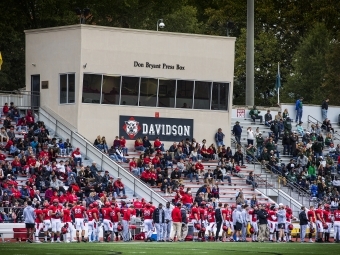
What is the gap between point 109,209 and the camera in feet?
130

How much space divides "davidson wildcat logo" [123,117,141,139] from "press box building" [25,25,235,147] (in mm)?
46

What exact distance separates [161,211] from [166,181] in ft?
19.9

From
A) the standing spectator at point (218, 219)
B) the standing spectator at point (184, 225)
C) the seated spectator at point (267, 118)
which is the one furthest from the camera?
the seated spectator at point (267, 118)

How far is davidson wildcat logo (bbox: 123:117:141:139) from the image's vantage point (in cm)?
5053

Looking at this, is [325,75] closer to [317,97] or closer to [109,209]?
[317,97]

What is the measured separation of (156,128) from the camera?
168 feet

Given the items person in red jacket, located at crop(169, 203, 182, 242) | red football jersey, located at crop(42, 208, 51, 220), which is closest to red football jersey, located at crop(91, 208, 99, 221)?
red football jersey, located at crop(42, 208, 51, 220)

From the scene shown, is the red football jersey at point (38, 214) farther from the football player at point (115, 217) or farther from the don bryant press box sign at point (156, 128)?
the don bryant press box sign at point (156, 128)

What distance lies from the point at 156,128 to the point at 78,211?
13.1 meters

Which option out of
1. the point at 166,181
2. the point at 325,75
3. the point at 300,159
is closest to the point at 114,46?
the point at 166,181

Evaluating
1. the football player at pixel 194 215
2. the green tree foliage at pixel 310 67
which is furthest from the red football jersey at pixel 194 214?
the green tree foliage at pixel 310 67

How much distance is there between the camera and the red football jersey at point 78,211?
38.7m

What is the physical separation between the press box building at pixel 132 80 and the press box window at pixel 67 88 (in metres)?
0.04

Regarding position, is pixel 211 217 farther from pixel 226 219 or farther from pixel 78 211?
pixel 78 211
